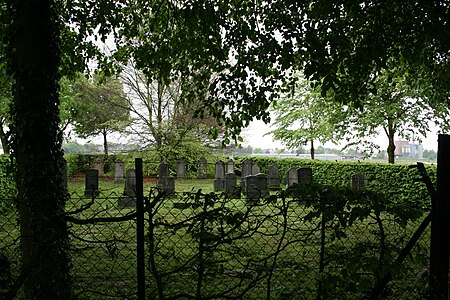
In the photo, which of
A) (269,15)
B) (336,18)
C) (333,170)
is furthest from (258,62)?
(333,170)

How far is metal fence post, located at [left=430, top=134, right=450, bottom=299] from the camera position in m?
3.32

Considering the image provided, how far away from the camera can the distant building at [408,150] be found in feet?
62.4

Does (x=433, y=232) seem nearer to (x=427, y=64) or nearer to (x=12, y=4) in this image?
(x=12, y=4)

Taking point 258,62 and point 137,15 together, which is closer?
point 258,62

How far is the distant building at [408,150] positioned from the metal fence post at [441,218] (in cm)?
1665

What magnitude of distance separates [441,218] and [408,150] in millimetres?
18516

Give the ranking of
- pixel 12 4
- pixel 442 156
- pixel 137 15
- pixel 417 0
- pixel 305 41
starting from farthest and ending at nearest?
pixel 137 15 < pixel 417 0 < pixel 305 41 < pixel 12 4 < pixel 442 156

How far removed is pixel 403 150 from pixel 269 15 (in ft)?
55.0

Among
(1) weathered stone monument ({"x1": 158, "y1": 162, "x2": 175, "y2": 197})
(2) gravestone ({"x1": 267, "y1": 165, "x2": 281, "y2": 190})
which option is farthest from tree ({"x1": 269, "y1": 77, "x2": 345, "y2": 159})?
(1) weathered stone monument ({"x1": 158, "y1": 162, "x2": 175, "y2": 197})

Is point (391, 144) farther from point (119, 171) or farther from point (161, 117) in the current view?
point (119, 171)

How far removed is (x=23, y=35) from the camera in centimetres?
385

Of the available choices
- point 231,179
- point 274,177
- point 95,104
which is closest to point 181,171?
point 274,177

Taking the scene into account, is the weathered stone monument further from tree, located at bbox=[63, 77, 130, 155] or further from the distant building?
the distant building

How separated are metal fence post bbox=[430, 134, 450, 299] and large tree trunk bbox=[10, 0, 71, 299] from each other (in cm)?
349
